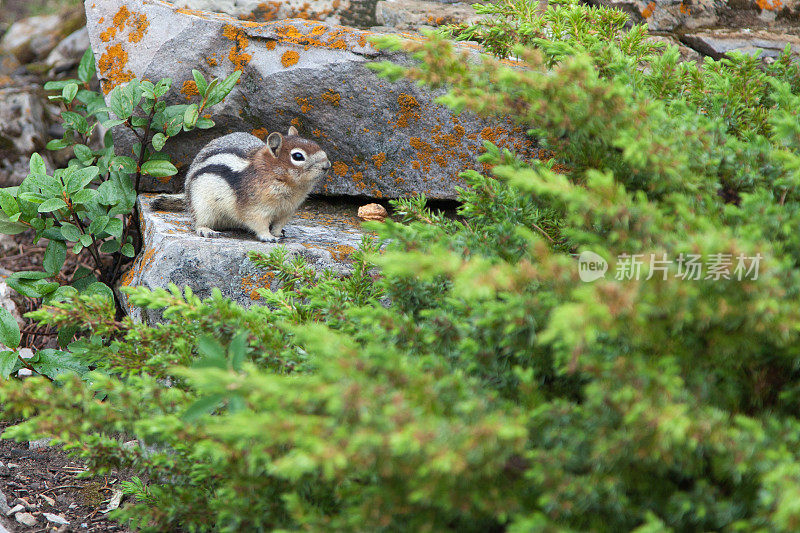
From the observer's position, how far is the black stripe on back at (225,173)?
4453 mm

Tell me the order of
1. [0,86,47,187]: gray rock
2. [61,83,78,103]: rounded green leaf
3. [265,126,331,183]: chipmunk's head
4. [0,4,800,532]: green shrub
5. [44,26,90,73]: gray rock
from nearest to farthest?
1. [0,4,800,532]: green shrub
2. [265,126,331,183]: chipmunk's head
3. [61,83,78,103]: rounded green leaf
4. [0,86,47,187]: gray rock
5. [44,26,90,73]: gray rock

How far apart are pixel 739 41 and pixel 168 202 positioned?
15.2 ft

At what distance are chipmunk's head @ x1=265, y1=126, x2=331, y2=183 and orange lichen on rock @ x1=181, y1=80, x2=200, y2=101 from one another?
0.91m

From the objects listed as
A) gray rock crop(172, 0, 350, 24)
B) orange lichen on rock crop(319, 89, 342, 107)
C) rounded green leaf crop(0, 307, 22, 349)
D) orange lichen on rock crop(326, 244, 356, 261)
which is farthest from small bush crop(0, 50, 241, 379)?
gray rock crop(172, 0, 350, 24)

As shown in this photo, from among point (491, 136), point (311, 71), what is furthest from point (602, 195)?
point (311, 71)

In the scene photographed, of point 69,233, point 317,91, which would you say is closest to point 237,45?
point 317,91

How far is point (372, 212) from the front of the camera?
196 inches

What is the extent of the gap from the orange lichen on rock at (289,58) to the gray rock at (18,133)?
265 centimetres

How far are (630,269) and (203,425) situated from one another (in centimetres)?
143

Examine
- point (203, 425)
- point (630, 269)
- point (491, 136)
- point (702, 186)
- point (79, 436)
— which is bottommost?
point (79, 436)

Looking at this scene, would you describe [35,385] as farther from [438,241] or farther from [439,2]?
[439,2]

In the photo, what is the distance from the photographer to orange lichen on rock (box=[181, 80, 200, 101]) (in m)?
4.94

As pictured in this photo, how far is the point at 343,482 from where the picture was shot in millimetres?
1897

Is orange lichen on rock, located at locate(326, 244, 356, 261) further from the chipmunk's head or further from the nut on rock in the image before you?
the nut on rock
